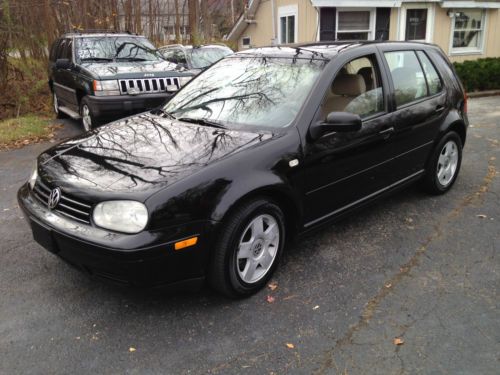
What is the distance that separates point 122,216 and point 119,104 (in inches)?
208

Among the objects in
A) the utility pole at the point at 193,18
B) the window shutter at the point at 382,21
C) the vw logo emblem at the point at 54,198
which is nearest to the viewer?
the vw logo emblem at the point at 54,198

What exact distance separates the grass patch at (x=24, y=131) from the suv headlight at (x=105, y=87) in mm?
1678

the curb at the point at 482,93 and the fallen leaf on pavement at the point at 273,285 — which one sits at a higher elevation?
the curb at the point at 482,93

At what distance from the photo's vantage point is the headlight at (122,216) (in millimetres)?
2732

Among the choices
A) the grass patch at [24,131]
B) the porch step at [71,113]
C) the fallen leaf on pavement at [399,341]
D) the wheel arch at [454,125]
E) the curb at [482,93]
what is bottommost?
the fallen leaf on pavement at [399,341]

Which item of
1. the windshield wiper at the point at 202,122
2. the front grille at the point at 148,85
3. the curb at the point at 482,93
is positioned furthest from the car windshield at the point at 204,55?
the curb at the point at 482,93

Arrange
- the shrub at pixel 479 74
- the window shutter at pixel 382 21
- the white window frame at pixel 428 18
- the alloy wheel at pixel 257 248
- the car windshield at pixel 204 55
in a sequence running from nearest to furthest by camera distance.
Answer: the alloy wheel at pixel 257 248 < the car windshield at pixel 204 55 < the shrub at pixel 479 74 < the window shutter at pixel 382 21 < the white window frame at pixel 428 18

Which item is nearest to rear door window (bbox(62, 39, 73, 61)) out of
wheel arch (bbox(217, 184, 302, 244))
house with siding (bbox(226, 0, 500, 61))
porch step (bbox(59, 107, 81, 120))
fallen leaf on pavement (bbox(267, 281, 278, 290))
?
porch step (bbox(59, 107, 81, 120))

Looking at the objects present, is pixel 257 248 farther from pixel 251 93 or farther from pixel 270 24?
pixel 270 24

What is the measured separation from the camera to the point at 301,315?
309cm

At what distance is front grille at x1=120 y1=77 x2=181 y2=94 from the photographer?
782 cm

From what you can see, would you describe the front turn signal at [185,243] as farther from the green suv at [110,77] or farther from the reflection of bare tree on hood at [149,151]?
the green suv at [110,77]

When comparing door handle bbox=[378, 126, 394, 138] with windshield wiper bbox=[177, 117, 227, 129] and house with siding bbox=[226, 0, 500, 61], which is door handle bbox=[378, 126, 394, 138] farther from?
house with siding bbox=[226, 0, 500, 61]

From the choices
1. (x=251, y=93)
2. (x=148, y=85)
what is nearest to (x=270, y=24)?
(x=148, y=85)
